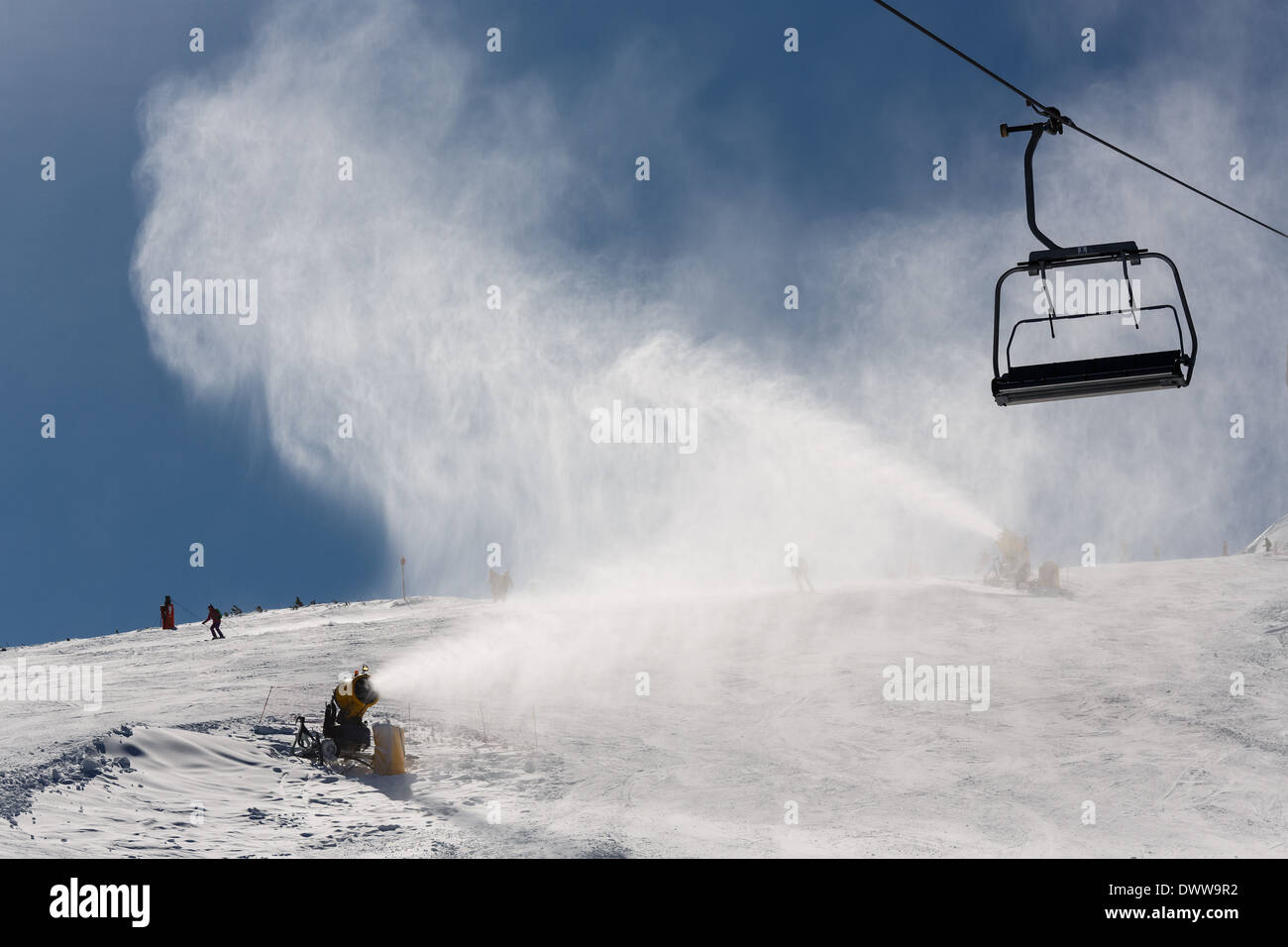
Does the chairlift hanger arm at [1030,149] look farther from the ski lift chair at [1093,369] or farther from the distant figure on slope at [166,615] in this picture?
the distant figure on slope at [166,615]

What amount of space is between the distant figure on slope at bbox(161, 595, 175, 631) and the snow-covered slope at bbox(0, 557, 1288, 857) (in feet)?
18.4

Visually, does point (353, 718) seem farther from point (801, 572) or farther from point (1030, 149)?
point (801, 572)

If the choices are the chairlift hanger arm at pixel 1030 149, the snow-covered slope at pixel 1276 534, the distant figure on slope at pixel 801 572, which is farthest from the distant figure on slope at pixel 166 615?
the snow-covered slope at pixel 1276 534

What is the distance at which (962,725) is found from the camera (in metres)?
20.5

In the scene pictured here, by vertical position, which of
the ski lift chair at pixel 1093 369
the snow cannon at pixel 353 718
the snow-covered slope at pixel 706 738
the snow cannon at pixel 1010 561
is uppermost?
the ski lift chair at pixel 1093 369

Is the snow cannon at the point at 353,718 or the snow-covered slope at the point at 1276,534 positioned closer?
the snow cannon at the point at 353,718

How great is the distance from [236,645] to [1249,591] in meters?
29.8

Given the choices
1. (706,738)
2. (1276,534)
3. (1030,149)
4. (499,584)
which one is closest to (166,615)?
(499,584)

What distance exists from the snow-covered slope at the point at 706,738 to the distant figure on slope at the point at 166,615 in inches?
221

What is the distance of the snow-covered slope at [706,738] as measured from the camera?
45.4ft

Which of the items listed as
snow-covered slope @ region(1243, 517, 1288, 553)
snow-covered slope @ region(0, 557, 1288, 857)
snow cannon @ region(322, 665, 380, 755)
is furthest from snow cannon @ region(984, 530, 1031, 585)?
snow-covered slope @ region(1243, 517, 1288, 553)

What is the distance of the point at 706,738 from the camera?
19.8 meters

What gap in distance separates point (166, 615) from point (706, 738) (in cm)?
2694
